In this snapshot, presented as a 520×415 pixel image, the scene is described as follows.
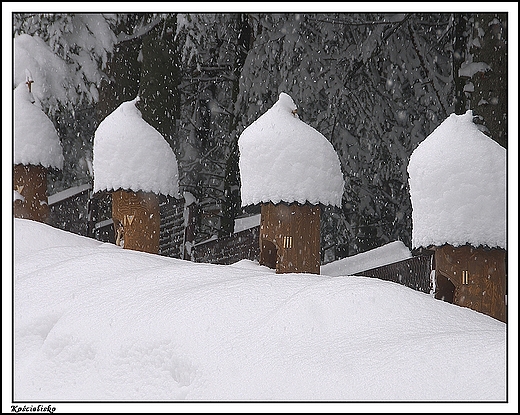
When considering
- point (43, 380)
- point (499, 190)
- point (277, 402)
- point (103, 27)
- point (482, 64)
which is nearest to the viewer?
point (277, 402)

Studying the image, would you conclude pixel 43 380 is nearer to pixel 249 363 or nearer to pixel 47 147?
pixel 249 363

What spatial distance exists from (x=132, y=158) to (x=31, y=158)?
1.10 m

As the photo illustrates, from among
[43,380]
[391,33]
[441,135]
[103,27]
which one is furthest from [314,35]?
[43,380]

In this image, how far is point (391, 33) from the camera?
793 cm

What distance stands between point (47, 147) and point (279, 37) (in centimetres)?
394

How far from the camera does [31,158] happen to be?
5379 mm

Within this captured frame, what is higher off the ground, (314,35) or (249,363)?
(314,35)

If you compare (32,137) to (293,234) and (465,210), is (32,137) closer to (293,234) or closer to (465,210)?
(293,234)

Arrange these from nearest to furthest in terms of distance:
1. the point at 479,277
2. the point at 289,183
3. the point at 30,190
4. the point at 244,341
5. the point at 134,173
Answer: the point at 244,341
the point at 479,277
the point at 289,183
the point at 134,173
the point at 30,190

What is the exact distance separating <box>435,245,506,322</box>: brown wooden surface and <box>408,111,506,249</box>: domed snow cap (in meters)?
0.11

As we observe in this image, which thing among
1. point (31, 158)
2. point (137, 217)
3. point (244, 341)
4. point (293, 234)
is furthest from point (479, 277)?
point (31, 158)

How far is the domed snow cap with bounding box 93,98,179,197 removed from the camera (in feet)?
15.3

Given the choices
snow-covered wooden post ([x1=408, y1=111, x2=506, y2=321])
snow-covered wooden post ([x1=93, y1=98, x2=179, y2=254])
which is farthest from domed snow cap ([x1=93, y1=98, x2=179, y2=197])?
snow-covered wooden post ([x1=408, y1=111, x2=506, y2=321])

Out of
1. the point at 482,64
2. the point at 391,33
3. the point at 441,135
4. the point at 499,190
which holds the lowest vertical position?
the point at 499,190
